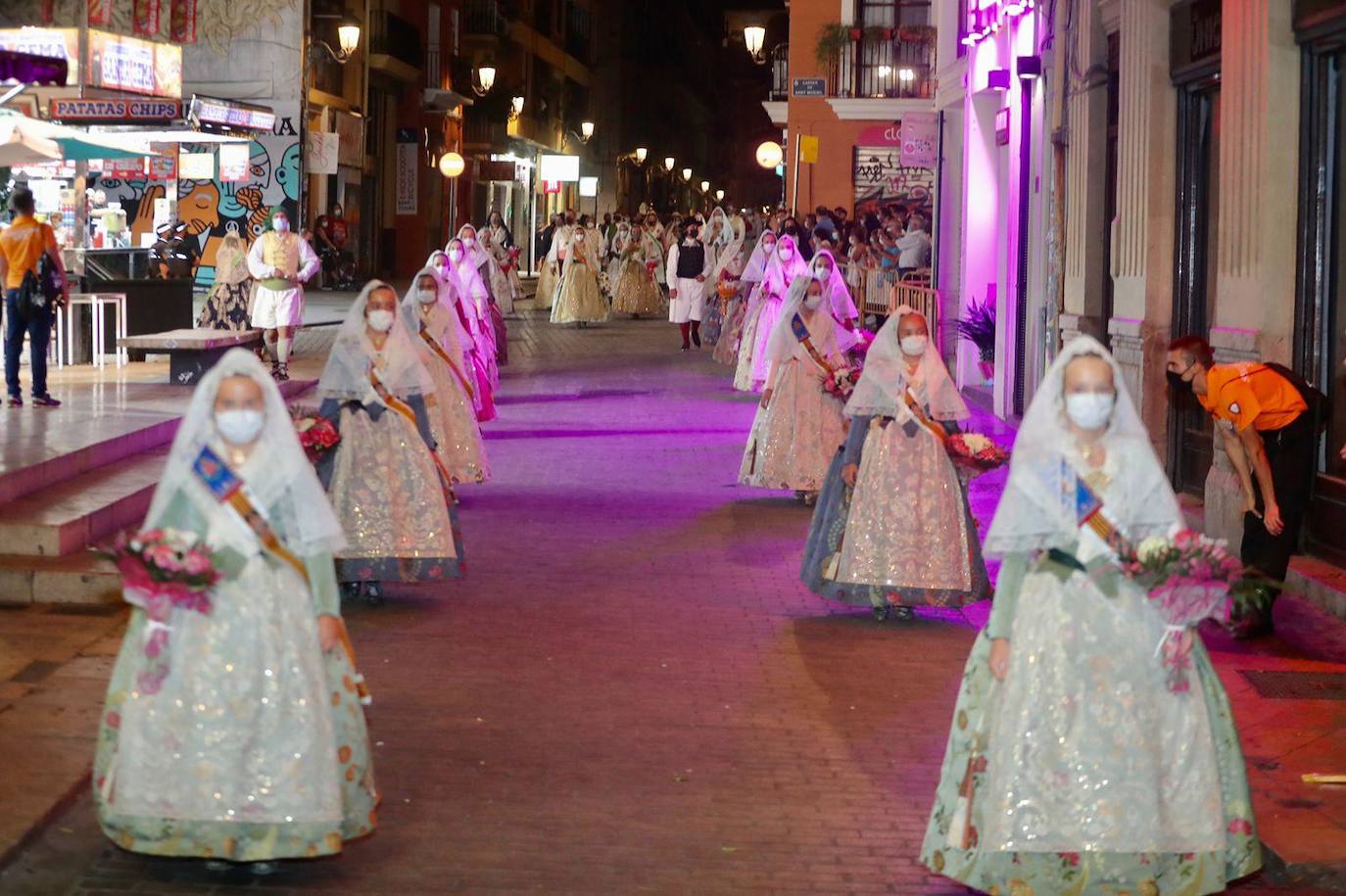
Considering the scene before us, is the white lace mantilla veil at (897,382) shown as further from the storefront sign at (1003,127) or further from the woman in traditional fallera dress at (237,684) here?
the storefront sign at (1003,127)

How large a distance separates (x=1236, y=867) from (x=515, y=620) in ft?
16.8

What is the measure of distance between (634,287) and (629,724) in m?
32.8

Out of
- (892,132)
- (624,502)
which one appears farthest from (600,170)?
(624,502)

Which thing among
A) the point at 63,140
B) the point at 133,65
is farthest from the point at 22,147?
the point at 133,65

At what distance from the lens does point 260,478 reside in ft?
18.8

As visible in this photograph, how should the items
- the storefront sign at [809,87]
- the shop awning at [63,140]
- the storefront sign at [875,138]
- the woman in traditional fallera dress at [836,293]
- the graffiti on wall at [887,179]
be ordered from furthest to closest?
the graffiti on wall at [887,179] < the storefront sign at [875,138] < the storefront sign at [809,87] < the shop awning at [63,140] < the woman in traditional fallera dress at [836,293]

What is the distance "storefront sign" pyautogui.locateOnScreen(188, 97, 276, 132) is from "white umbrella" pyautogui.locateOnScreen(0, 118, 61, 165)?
7883 millimetres

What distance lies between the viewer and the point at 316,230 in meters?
42.7

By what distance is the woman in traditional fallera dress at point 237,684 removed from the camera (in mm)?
5566

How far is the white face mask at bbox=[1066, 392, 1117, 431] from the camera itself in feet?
17.9

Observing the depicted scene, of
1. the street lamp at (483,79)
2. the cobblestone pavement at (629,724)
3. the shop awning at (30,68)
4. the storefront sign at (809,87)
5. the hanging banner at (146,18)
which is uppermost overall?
the street lamp at (483,79)

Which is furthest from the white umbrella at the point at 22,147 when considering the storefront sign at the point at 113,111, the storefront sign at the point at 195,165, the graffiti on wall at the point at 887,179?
the graffiti on wall at the point at 887,179

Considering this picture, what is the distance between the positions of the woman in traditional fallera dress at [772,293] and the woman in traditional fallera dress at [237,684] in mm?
16412

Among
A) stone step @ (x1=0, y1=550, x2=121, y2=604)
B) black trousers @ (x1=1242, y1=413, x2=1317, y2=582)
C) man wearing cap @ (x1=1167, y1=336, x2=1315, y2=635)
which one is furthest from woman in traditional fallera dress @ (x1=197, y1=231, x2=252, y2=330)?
black trousers @ (x1=1242, y1=413, x2=1317, y2=582)
